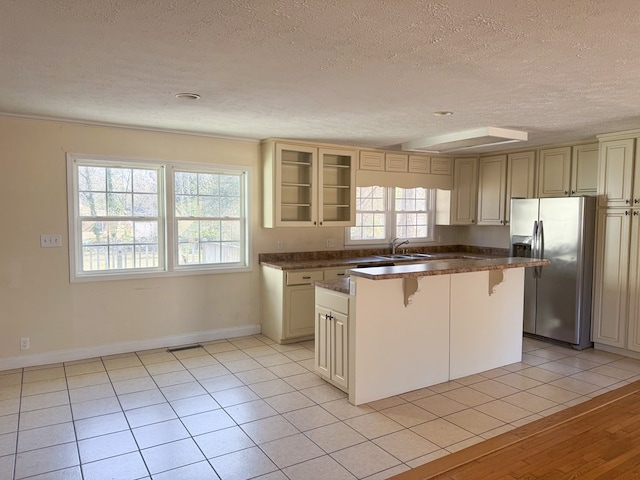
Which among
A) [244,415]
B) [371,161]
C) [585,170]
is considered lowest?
[244,415]

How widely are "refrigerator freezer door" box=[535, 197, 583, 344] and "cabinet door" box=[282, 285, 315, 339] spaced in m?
2.60

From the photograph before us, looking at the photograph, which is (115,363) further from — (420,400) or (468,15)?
(468,15)

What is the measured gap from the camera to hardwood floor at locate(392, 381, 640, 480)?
6.55 feet

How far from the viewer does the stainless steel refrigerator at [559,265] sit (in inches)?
→ 184

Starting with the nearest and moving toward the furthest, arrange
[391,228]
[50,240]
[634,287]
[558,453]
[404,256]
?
[558,453]
[50,240]
[634,287]
[404,256]
[391,228]

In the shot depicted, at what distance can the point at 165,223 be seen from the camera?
4719 mm

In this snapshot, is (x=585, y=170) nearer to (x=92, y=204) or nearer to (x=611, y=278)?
(x=611, y=278)

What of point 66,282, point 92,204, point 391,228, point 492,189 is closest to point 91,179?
point 92,204

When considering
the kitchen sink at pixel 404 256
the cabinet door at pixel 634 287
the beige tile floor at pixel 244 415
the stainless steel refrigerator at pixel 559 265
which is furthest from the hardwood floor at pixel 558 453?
the kitchen sink at pixel 404 256

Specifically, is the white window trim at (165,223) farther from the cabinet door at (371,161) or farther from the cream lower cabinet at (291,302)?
the cabinet door at (371,161)

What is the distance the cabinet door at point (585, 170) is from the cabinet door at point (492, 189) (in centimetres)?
88

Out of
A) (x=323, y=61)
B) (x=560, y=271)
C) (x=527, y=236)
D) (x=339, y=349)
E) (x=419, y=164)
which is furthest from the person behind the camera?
(x=419, y=164)

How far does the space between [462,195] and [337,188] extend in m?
1.91

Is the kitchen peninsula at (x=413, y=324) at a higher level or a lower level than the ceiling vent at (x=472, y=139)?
lower
